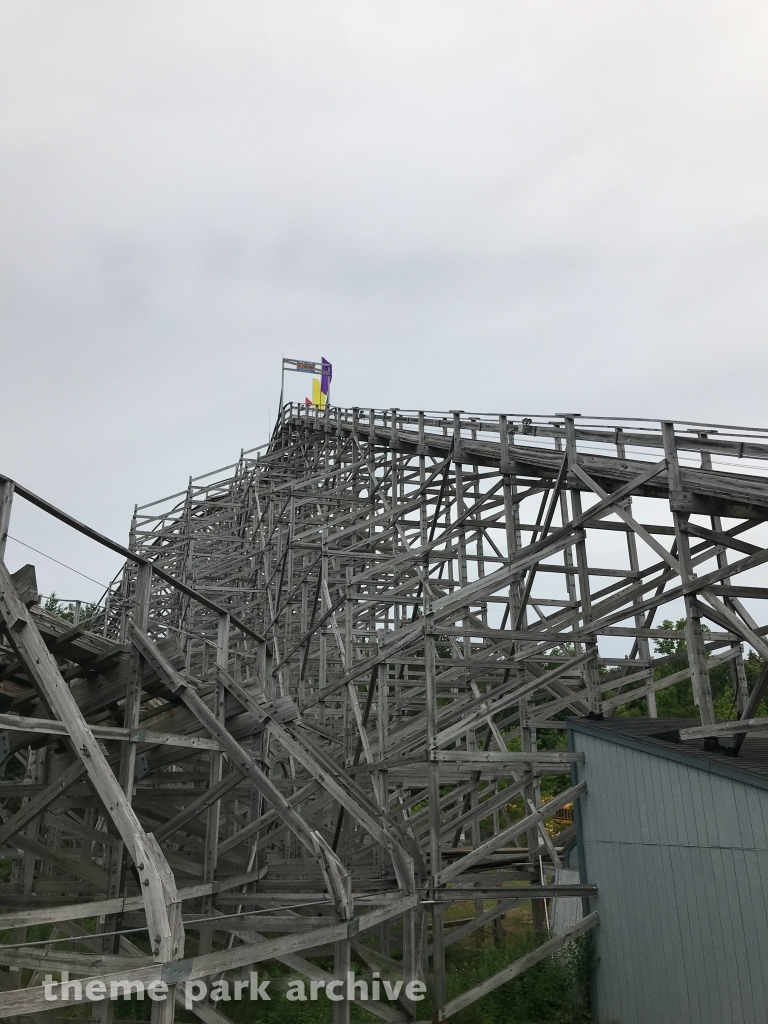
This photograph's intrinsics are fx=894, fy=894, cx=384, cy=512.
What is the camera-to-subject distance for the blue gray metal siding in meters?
9.04

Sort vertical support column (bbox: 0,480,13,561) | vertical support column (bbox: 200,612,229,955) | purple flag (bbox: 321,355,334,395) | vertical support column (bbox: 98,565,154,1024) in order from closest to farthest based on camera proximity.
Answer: vertical support column (bbox: 0,480,13,561)
vertical support column (bbox: 98,565,154,1024)
vertical support column (bbox: 200,612,229,955)
purple flag (bbox: 321,355,334,395)

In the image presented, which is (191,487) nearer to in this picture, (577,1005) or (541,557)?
(541,557)

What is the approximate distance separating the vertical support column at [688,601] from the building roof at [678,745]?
0.45m

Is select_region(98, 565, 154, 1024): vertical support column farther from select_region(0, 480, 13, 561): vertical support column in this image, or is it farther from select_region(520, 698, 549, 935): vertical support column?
select_region(520, 698, 549, 935): vertical support column

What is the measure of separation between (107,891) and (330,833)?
4.56 m

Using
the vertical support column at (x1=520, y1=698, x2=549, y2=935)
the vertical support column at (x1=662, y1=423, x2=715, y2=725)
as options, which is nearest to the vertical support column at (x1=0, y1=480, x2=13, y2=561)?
the vertical support column at (x1=662, y1=423, x2=715, y2=725)

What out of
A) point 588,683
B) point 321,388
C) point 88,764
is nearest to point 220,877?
point 88,764

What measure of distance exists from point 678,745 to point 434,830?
332 centimetres

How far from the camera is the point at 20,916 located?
8.05m

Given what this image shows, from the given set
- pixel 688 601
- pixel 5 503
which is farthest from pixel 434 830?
pixel 5 503

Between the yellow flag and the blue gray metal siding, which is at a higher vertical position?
the yellow flag

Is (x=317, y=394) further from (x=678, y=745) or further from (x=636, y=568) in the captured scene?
(x=678, y=745)

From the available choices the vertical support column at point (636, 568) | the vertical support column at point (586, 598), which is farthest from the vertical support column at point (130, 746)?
the vertical support column at point (636, 568)

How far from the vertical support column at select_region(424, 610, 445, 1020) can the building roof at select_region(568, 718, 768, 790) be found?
2072 millimetres
